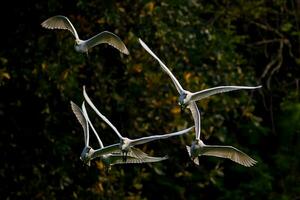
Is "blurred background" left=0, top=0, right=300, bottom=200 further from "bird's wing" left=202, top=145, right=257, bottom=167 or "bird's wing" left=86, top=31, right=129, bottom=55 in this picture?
"bird's wing" left=202, top=145, right=257, bottom=167

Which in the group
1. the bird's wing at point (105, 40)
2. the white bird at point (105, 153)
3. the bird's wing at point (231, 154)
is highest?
the bird's wing at point (105, 40)

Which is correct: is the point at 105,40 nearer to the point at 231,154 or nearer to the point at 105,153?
the point at 105,153

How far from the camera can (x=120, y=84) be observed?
8.62m

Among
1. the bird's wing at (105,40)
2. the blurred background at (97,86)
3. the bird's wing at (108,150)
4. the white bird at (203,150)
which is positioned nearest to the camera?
the white bird at (203,150)

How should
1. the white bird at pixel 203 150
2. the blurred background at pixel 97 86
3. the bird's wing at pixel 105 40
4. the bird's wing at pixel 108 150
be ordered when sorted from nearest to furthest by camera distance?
the white bird at pixel 203 150, the bird's wing at pixel 108 150, the bird's wing at pixel 105 40, the blurred background at pixel 97 86

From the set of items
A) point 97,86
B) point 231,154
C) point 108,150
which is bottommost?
point 231,154

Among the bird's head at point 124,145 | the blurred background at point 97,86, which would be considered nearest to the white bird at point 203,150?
the bird's head at point 124,145

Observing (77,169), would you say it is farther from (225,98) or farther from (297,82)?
(297,82)

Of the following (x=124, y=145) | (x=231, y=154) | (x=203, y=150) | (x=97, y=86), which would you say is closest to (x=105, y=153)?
(x=124, y=145)

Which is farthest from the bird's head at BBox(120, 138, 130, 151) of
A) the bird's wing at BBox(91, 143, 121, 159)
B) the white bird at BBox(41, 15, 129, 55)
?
the white bird at BBox(41, 15, 129, 55)

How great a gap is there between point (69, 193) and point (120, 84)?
3.11 feet

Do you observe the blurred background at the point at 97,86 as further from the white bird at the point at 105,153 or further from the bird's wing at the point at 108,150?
the bird's wing at the point at 108,150

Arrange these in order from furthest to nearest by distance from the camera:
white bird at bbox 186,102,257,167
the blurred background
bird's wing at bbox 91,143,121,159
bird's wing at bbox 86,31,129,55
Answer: the blurred background
bird's wing at bbox 86,31,129,55
bird's wing at bbox 91,143,121,159
white bird at bbox 186,102,257,167

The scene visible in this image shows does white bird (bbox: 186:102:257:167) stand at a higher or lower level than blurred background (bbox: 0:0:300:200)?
lower
